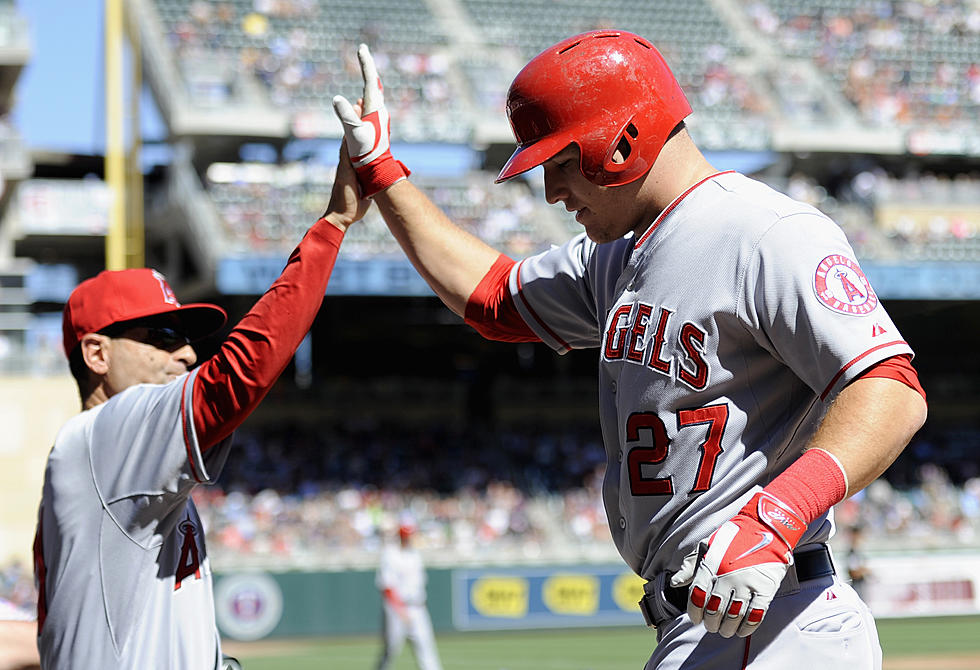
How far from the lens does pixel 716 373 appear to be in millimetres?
2420

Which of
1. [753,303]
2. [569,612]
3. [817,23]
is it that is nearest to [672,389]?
[753,303]

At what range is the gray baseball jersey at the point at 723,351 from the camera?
7.52 ft

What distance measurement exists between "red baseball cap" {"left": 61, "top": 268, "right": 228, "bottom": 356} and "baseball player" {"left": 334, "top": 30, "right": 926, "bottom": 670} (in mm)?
946

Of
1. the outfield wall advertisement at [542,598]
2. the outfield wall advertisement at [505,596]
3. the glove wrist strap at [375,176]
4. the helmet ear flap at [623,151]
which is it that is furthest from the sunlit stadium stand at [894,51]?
the helmet ear flap at [623,151]

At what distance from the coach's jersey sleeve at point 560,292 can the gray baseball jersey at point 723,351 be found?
1.29 feet

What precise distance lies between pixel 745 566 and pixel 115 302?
163 centimetres

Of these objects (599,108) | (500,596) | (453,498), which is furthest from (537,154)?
(453,498)

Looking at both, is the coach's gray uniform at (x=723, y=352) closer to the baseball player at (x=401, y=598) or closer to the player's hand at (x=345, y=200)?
the player's hand at (x=345, y=200)

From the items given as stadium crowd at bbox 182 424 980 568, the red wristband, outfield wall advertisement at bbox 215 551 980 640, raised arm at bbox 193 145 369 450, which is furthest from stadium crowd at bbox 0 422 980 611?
the red wristband

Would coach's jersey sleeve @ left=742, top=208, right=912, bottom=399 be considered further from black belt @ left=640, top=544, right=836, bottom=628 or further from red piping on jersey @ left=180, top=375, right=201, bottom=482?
red piping on jersey @ left=180, top=375, right=201, bottom=482

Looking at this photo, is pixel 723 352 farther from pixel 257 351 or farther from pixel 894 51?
pixel 894 51

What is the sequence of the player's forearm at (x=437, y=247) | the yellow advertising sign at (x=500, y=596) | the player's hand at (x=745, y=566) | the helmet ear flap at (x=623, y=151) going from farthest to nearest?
the yellow advertising sign at (x=500, y=596)
the player's forearm at (x=437, y=247)
the helmet ear flap at (x=623, y=151)
the player's hand at (x=745, y=566)

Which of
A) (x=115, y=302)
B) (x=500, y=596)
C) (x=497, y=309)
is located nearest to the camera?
(x=115, y=302)

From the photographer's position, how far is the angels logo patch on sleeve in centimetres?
227
